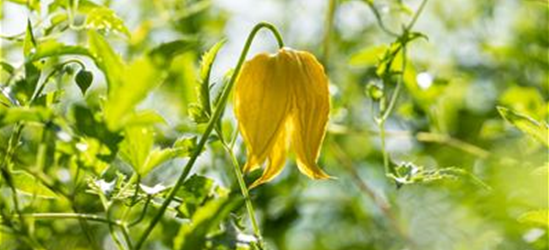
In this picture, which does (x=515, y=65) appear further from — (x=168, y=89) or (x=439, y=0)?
(x=168, y=89)

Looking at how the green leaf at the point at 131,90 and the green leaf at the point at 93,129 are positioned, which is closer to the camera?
the green leaf at the point at 131,90

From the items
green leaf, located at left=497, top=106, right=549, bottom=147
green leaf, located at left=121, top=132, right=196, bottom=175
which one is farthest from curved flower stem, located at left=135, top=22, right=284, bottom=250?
green leaf, located at left=497, top=106, right=549, bottom=147

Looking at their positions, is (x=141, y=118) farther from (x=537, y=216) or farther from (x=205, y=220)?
(x=537, y=216)

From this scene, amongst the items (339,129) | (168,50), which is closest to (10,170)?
(168,50)

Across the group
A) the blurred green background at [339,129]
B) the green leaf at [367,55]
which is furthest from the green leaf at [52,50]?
the green leaf at [367,55]

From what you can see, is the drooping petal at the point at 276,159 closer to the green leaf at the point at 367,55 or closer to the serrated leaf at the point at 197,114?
the serrated leaf at the point at 197,114

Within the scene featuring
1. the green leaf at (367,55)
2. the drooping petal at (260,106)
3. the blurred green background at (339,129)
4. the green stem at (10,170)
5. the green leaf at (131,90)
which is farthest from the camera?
the green leaf at (367,55)

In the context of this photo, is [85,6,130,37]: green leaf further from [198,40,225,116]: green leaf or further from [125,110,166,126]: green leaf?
[125,110,166,126]: green leaf
